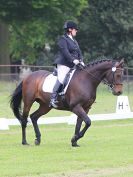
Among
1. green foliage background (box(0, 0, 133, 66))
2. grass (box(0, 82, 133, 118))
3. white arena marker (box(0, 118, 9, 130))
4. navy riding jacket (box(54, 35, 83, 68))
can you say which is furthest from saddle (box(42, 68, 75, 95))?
green foliage background (box(0, 0, 133, 66))

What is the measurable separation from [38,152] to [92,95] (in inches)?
81.5

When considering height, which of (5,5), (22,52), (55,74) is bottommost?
(22,52)

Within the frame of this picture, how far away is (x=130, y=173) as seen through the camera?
11766 mm

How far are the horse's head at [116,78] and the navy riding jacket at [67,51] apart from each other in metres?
0.83

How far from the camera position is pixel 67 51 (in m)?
16.2

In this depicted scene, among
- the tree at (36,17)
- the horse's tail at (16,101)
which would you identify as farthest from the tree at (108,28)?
the horse's tail at (16,101)

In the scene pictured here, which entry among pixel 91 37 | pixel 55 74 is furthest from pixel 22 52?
pixel 55 74

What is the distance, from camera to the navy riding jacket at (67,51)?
16219 millimetres

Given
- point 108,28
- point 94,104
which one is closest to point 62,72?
point 94,104

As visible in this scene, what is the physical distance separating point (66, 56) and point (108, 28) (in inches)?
1406

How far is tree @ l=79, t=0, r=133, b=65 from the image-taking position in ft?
168

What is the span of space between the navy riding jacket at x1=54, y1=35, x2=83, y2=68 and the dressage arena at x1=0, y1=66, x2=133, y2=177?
196 cm

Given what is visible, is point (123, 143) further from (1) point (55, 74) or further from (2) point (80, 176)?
(2) point (80, 176)

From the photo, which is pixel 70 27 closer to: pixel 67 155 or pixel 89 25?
pixel 67 155
